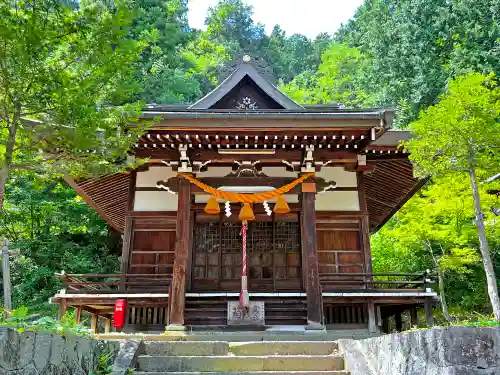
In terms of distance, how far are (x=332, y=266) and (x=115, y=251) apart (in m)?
14.7

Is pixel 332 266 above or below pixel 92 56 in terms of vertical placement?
below

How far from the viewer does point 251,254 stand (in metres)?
10.1

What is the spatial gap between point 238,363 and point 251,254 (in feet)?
13.7

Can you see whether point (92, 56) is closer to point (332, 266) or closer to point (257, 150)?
point (257, 150)

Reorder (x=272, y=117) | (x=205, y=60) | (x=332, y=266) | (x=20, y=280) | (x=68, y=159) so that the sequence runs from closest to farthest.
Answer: (x=68, y=159), (x=272, y=117), (x=332, y=266), (x=20, y=280), (x=205, y=60)

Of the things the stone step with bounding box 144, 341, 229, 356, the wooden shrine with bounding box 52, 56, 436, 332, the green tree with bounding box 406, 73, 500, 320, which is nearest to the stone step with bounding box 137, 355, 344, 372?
the stone step with bounding box 144, 341, 229, 356

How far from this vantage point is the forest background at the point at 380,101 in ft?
49.0

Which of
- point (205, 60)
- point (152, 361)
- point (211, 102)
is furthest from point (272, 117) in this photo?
point (205, 60)

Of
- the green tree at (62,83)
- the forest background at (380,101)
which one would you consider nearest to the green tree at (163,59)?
the forest background at (380,101)

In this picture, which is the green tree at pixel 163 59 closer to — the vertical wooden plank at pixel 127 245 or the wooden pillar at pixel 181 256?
the vertical wooden plank at pixel 127 245

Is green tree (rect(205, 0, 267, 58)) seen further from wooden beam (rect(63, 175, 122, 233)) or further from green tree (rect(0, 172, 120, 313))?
wooden beam (rect(63, 175, 122, 233))

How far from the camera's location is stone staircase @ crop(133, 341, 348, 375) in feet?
19.2

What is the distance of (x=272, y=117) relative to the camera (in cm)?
830

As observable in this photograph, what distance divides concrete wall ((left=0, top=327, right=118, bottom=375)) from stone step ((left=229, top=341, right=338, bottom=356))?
6.65 ft
